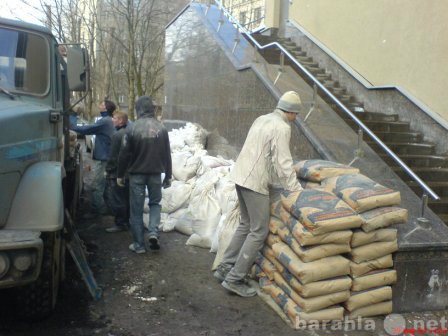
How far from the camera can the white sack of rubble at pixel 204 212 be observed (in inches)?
218

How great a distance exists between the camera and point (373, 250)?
373 cm

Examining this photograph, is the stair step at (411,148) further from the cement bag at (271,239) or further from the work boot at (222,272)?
the work boot at (222,272)

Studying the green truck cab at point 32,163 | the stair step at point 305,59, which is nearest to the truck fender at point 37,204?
the green truck cab at point 32,163

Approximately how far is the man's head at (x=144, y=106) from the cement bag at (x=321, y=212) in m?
2.17

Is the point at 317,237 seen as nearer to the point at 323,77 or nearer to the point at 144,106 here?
the point at 144,106

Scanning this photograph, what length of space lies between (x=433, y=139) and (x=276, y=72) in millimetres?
2763

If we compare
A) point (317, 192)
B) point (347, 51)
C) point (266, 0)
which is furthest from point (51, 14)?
point (317, 192)

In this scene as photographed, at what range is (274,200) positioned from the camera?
13.9 feet

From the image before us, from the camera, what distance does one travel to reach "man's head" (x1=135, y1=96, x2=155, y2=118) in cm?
517

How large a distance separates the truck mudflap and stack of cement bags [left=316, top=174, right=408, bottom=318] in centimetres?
245

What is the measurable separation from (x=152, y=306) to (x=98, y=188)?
130 inches

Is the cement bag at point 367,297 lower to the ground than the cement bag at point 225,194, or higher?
lower

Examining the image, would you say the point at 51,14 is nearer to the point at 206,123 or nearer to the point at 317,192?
the point at 206,123

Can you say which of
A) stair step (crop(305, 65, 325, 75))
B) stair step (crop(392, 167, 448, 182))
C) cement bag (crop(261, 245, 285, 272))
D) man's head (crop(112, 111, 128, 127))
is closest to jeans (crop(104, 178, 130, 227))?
man's head (crop(112, 111, 128, 127))
